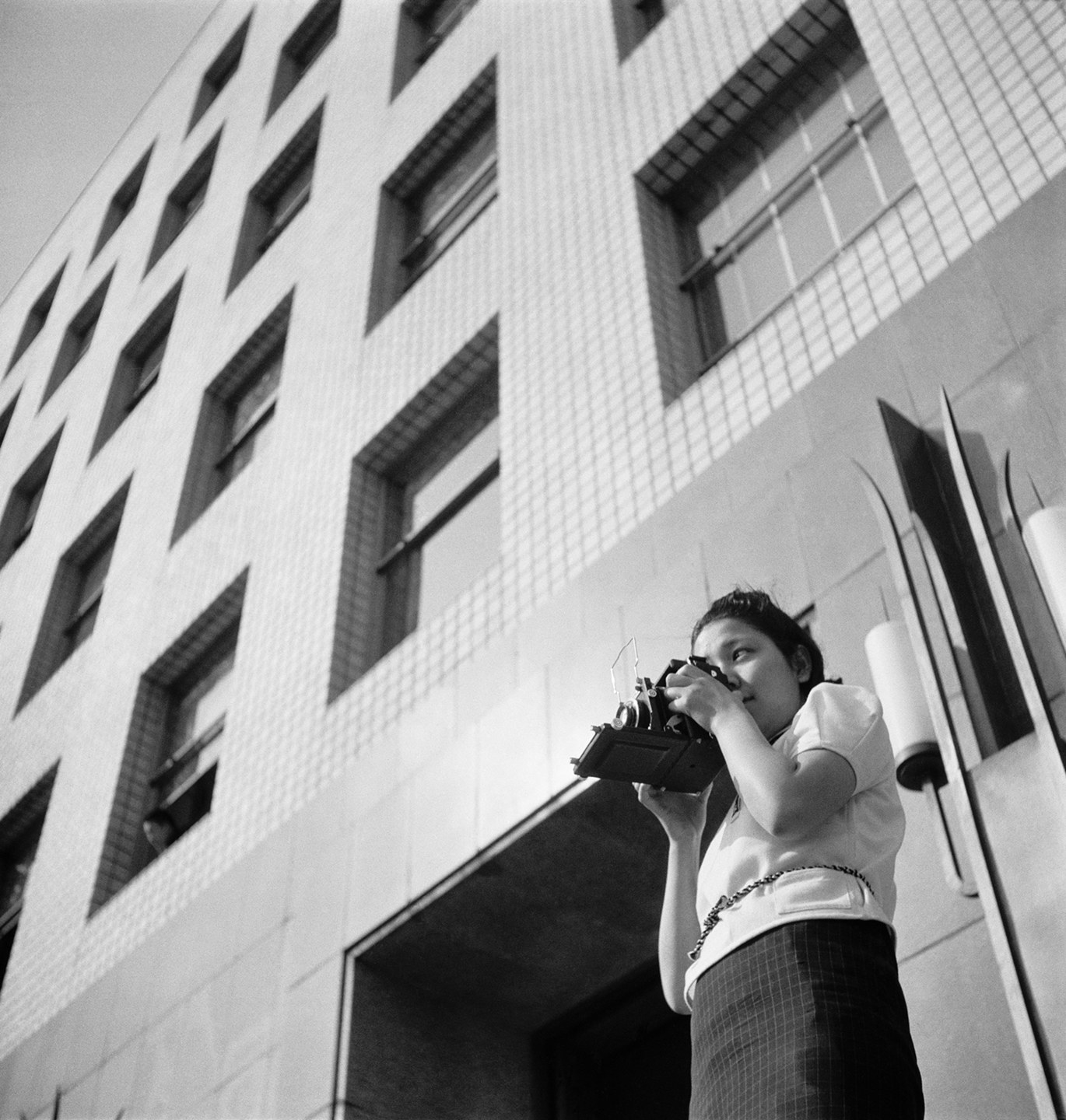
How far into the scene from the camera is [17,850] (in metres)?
10.3

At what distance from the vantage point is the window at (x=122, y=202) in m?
17.5

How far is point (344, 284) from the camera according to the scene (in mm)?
9422

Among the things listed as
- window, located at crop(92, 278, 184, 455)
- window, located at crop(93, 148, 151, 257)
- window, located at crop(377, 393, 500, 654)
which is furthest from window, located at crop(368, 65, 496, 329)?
window, located at crop(93, 148, 151, 257)

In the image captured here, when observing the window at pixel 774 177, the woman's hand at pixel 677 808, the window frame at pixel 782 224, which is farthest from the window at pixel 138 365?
the woman's hand at pixel 677 808

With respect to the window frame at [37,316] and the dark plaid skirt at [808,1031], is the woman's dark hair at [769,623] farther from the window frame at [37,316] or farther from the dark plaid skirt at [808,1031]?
the window frame at [37,316]

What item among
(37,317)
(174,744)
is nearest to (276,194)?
(174,744)

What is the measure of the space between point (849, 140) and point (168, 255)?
9.84 metres

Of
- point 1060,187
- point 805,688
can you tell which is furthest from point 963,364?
point 805,688

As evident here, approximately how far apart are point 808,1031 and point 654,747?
62cm

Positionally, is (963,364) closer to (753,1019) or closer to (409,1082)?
(753,1019)

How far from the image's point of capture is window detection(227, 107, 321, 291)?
1218 centimetres

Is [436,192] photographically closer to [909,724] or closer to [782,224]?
[782,224]

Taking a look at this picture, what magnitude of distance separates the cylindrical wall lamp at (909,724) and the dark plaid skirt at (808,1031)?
4.72 ft

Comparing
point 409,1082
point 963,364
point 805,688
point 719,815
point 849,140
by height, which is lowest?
point 805,688
